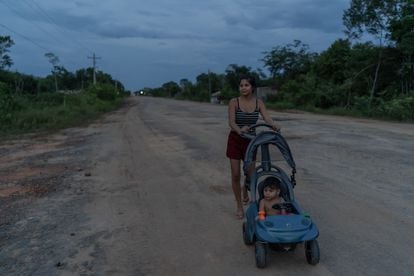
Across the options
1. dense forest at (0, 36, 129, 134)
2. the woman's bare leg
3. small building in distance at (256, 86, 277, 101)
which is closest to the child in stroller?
the woman's bare leg

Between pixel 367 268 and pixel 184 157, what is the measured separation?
24.8ft

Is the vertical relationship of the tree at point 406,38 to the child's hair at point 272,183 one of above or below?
above

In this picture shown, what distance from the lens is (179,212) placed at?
264 inches

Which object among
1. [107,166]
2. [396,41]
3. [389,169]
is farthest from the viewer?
[396,41]

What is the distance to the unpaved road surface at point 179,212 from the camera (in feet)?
15.7

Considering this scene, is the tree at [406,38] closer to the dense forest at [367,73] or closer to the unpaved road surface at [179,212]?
the dense forest at [367,73]

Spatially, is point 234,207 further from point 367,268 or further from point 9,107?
point 9,107

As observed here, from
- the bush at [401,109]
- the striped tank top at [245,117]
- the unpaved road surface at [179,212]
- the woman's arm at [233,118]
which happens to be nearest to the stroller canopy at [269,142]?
the woman's arm at [233,118]

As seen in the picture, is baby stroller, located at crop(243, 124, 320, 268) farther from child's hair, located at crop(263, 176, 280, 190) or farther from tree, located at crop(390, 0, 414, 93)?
tree, located at crop(390, 0, 414, 93)

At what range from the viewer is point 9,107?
79.0ft

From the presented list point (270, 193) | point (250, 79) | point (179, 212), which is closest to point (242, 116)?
point (250, 79)

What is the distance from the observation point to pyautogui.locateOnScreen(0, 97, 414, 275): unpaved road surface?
479cm

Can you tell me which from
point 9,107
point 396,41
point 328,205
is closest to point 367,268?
point 328,205

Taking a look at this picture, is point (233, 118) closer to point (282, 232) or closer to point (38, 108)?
point (282, 232)
